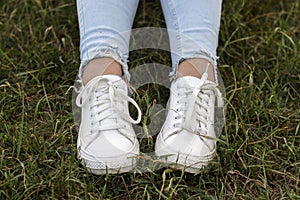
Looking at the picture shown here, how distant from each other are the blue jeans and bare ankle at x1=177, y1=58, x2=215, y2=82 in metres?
0.01

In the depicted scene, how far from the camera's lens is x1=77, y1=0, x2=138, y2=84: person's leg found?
4.36ft

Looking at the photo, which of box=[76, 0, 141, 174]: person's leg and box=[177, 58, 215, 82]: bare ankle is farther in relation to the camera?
box=[177, 58, 215, 82]: bare ankle

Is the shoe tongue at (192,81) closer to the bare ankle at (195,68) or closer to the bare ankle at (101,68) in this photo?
the bare ankle at (195,68)

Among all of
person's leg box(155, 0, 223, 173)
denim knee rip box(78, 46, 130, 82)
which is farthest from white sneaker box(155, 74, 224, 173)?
denim knee rip box(78, 46, 130, 82)

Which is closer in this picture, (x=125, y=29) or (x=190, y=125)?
(x=190, y=125)

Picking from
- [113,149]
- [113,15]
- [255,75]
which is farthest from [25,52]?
[255,75]

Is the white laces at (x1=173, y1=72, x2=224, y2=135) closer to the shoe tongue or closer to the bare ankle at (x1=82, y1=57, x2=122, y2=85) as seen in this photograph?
the shoe tongue

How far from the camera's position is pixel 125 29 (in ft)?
4.54

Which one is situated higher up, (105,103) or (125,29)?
(125,29)

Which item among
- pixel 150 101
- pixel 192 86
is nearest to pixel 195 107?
pixel 192 86

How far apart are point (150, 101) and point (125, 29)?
0.60 ft

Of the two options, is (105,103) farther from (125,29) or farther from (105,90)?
(125,29)

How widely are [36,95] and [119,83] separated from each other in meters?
0.25

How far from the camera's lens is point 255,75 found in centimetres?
154
